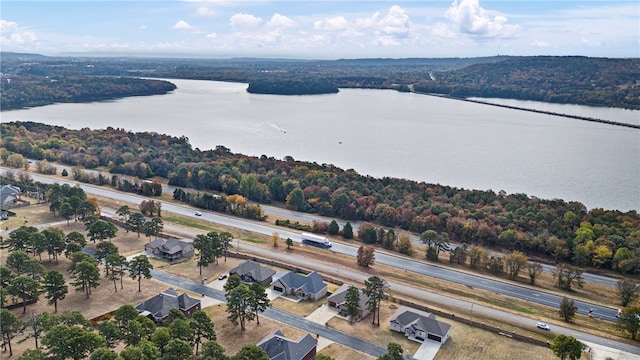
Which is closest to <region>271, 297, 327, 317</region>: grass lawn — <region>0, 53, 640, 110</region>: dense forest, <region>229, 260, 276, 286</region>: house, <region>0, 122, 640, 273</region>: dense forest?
<region>229, 260, 276, 286</region>: house

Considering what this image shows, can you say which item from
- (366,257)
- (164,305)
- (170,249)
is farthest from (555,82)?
(164,305)

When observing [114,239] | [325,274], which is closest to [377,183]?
[325,274]

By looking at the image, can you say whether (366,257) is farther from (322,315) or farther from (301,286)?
(322,315)

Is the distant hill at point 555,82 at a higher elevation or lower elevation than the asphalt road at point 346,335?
higher

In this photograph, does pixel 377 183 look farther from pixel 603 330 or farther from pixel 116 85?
pixel 116 85

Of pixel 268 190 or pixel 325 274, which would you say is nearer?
pixel 325 274

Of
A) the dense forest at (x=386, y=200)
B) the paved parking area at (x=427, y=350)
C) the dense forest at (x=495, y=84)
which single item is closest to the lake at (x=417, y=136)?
the dense forest at (x=495, y=84)

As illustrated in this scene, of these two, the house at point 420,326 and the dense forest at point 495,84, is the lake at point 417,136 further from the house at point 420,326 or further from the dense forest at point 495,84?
the house at point 420,326
